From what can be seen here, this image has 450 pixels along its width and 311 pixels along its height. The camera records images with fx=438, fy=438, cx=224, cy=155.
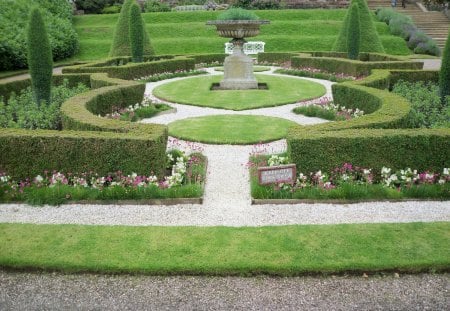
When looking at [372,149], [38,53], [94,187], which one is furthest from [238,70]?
[94,187]

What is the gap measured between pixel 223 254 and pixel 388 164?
3.93 metres

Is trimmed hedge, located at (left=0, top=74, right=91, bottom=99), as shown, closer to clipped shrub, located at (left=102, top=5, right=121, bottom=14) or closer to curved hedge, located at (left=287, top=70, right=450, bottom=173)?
curved hedge, located at (left=287, top=70, right=450, bottom=173)

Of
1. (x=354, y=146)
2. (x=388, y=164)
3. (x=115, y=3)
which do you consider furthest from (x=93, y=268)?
(x=115, y=3)

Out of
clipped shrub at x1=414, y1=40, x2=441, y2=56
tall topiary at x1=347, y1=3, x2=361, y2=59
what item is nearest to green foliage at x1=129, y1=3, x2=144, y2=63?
tall topiary at x1=347, y1=3, x2=361, y2=59

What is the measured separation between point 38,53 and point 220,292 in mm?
10116

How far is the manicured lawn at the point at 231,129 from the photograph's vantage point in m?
11.0

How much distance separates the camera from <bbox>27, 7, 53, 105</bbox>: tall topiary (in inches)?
492

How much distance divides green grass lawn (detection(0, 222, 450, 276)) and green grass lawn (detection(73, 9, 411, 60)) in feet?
83.7

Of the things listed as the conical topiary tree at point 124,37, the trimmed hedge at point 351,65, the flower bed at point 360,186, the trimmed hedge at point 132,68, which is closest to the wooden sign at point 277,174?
the flower bed at point 360,186

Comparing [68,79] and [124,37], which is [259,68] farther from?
[68,79]

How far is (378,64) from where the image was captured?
19031 millimetres

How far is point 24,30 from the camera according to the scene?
26.8 meters

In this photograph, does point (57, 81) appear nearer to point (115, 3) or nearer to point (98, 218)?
point (98, 218)

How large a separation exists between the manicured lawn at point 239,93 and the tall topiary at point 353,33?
9.83ft
